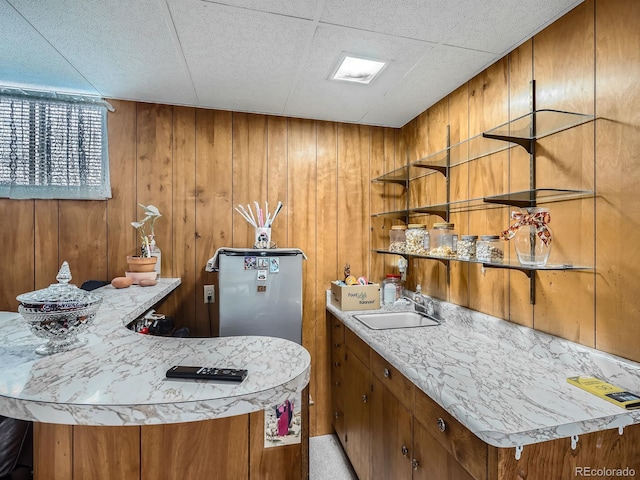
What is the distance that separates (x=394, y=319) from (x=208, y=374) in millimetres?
1576

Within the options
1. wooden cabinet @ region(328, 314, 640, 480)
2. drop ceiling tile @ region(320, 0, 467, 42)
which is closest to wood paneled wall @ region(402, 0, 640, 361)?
wooden cabinet @ region(328, 314, 640, 480)

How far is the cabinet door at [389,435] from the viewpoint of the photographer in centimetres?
137

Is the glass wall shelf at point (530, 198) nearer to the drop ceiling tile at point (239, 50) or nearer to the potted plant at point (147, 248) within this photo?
the drop ceiling tile at point (239, 50)

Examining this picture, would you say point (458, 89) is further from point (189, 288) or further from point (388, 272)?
point (189, 288)

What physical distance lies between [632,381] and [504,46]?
1.58 meters

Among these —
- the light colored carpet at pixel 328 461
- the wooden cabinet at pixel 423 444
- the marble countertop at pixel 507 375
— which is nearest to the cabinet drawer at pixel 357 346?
the wooden cabinet at pixel 423 444

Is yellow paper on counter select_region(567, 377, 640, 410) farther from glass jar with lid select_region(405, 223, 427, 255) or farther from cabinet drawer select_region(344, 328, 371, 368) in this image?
glass jar with lid select_region(405, 223, 427, 255)

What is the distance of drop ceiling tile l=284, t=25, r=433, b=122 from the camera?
5.29 feet

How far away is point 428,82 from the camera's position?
6.66 feet

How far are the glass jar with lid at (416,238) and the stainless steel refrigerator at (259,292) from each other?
0.77 m

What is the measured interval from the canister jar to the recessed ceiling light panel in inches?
43.4

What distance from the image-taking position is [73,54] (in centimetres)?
176

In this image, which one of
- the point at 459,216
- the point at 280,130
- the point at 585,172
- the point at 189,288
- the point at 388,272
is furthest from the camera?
the point at 388,272

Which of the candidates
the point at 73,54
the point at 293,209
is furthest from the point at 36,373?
the point at 293,209
